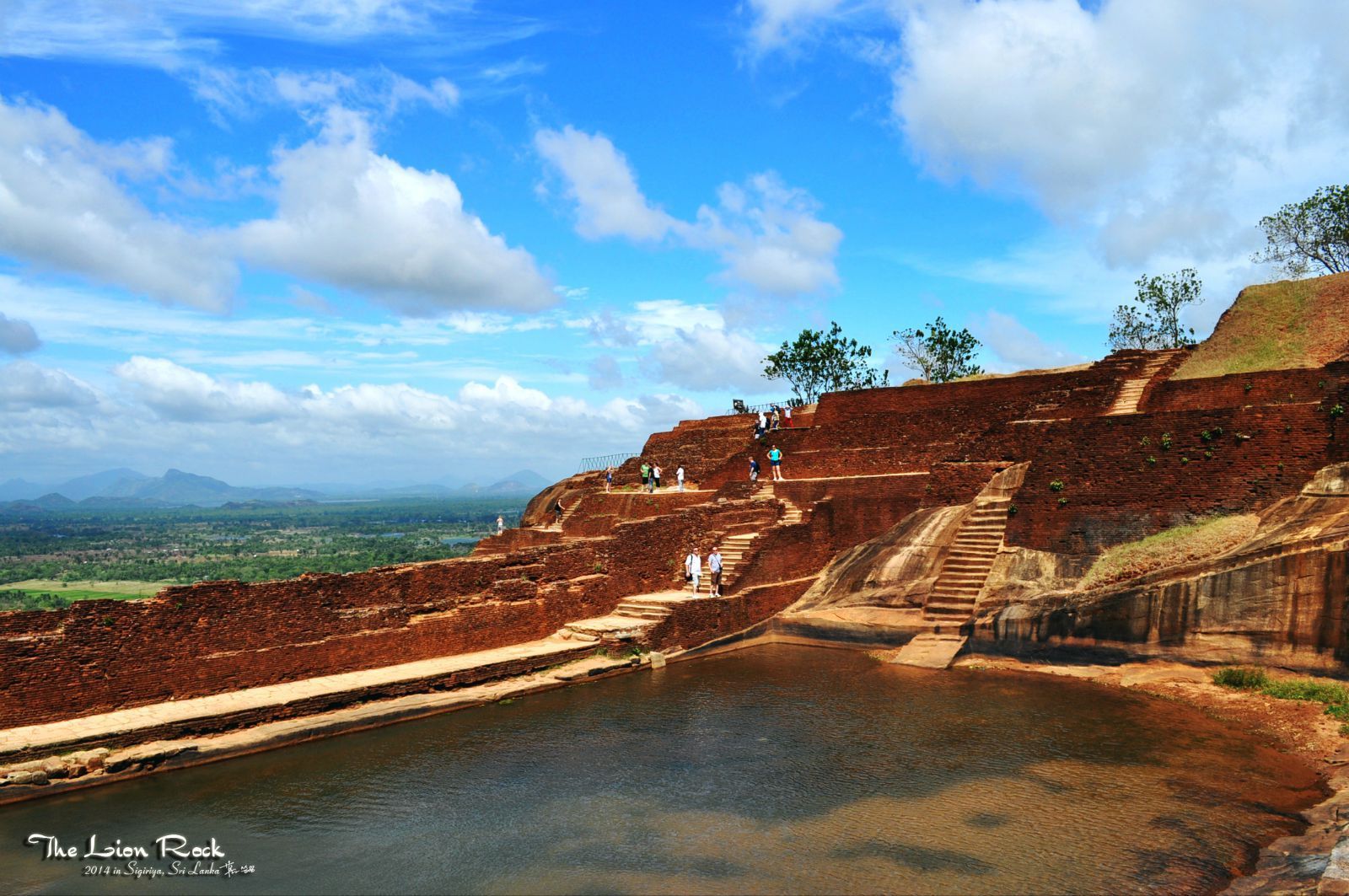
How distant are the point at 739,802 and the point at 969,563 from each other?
27.4ft

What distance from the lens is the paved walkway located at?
9797 mm

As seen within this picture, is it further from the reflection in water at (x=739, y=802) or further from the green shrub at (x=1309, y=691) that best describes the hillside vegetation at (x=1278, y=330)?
the reflection in water at (x=739, y=802)

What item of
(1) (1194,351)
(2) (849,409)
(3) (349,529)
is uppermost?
(1) (1194,351)

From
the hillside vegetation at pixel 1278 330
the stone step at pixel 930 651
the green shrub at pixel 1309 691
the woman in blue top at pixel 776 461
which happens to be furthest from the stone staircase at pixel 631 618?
the hillside vegetation at pixel 1278 330

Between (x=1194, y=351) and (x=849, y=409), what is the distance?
8132 millimetres

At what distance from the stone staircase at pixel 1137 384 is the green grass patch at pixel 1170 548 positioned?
458cm

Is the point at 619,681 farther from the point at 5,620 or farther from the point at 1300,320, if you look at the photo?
the point at 1300,320

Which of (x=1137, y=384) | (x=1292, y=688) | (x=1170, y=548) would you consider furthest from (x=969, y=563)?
(x=1137, y=384)

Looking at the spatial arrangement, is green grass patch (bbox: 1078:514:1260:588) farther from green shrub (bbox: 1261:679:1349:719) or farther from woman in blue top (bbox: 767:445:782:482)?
woman in blue top (bbox: 767:445:782:482)

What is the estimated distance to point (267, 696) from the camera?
37.3ft

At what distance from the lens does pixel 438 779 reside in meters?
9.46

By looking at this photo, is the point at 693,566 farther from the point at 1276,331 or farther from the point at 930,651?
the point at 1276,331

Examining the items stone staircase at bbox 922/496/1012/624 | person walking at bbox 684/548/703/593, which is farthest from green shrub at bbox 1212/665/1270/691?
person walking at bbox 684/548/703/593

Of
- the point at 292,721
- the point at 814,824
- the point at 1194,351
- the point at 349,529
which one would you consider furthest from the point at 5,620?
the point at 349,529
